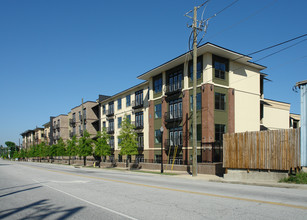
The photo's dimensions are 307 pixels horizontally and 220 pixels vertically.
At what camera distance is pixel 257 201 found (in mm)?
9047

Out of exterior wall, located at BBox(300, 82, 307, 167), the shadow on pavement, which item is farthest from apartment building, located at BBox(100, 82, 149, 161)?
the shadow on pavement

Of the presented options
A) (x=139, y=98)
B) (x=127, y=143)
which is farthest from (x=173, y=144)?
(x=139, y=98)

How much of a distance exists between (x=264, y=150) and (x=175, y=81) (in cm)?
1880

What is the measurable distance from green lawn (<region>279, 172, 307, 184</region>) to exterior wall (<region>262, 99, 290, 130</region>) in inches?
973

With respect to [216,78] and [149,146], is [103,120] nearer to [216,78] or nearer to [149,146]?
[149,146]

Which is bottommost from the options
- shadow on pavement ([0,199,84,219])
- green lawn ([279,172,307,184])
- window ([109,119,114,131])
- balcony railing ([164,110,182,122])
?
green lawn ([279,172,307,184])

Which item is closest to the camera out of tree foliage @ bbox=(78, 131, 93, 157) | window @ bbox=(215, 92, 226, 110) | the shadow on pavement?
the shadow on pavement

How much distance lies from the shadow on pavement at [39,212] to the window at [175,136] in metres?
24.3

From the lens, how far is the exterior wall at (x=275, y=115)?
39.2 meters

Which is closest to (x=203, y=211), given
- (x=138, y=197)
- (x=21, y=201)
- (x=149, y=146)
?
(x=138, y=197)

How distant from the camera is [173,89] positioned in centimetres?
3372

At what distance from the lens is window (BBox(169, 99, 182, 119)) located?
3297 cm

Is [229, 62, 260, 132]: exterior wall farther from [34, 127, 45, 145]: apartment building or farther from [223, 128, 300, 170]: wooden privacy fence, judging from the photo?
[34, 127, 45, 145]: apartment building

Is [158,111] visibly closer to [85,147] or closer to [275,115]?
[85,147]
